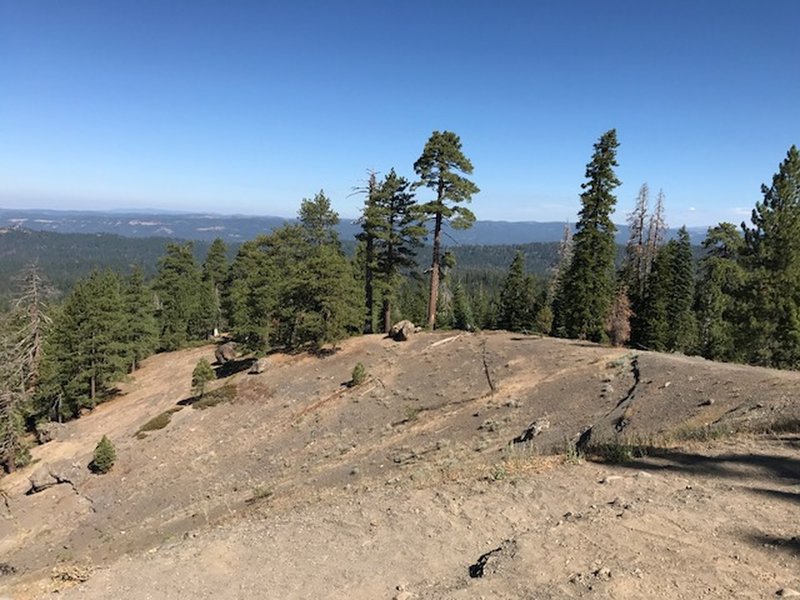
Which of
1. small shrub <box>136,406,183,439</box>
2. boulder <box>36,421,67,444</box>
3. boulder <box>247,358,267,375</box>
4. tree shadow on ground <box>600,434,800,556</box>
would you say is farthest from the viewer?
boulder <box>247,358,267,375</box>

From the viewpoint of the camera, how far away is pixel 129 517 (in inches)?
835

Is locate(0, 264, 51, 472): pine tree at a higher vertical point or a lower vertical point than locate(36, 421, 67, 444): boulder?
higher

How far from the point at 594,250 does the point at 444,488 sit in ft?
88.4

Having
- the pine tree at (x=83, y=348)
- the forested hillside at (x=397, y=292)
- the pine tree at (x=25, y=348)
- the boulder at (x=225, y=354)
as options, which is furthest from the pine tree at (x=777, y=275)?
the pine tree at (x=83, y=348)

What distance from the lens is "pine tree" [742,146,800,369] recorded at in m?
27.0

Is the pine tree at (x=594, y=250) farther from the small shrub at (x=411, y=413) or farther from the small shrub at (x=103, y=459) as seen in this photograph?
the small shrub at (x=103, y=459)

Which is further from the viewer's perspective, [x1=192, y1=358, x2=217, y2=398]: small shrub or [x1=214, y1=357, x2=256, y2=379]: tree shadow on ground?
[x1=214, y1=357, x2=256, y2=379]: tree shadow on ground

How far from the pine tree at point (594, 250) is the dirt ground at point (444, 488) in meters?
5.32

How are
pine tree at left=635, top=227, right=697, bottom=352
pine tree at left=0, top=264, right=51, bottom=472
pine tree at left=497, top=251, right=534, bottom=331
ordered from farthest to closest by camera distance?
pine tree at left=497, top=251, right=534, bottom=331, pine tree at left=635, top=227, right=697, bottom=352, pine tree at left=0, top=264, right=51, bottom=472

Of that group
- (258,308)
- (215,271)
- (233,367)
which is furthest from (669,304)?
(215,271)

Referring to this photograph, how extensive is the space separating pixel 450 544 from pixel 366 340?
28.4 metres

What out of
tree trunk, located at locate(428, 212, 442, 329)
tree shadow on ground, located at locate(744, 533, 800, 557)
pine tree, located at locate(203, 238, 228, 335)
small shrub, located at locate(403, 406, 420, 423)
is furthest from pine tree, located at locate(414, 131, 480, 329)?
pine tree, located at locate(203, 238, 228, 335)

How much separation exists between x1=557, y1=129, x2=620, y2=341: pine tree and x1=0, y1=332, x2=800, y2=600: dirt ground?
5321 millimetres

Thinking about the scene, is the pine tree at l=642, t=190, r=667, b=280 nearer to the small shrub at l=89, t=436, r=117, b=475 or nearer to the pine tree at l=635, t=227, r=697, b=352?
the pine tree at l=635, t=227, r=697, b=352
